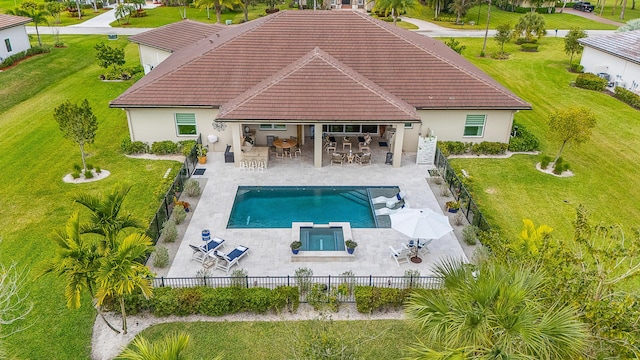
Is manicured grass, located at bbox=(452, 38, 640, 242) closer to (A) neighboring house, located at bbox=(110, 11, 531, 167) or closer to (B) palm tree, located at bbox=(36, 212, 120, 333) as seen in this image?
(A) neighboring house, located at bbox=(110, 11, 531, 167)

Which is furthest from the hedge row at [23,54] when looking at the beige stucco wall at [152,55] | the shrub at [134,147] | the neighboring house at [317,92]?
the shrub at [134,147]

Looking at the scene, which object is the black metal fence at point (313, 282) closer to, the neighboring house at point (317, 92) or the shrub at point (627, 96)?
the neighboring house at point (317, 92)

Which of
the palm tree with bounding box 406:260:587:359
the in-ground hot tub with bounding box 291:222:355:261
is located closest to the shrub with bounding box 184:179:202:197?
the in-ground hot tub with bounding box 291:222:355:261

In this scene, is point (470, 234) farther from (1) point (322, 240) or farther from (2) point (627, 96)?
(2) point (627, 96)

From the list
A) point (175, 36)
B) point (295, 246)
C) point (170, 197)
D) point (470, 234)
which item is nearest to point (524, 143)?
point (470, 234)

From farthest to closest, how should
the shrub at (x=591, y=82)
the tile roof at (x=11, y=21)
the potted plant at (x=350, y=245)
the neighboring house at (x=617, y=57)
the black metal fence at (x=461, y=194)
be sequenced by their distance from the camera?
the tile roof at (x=11, y=21) → the shrub at (x=591, y=82) → the neighboring house at (x=617, y=57) → the black metal fence at (x=461, y=194) → the potted plant at (x=350, y=245)

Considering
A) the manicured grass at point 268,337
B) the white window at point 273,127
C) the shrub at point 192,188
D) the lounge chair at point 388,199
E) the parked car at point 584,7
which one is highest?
the parked car at point 584,7
